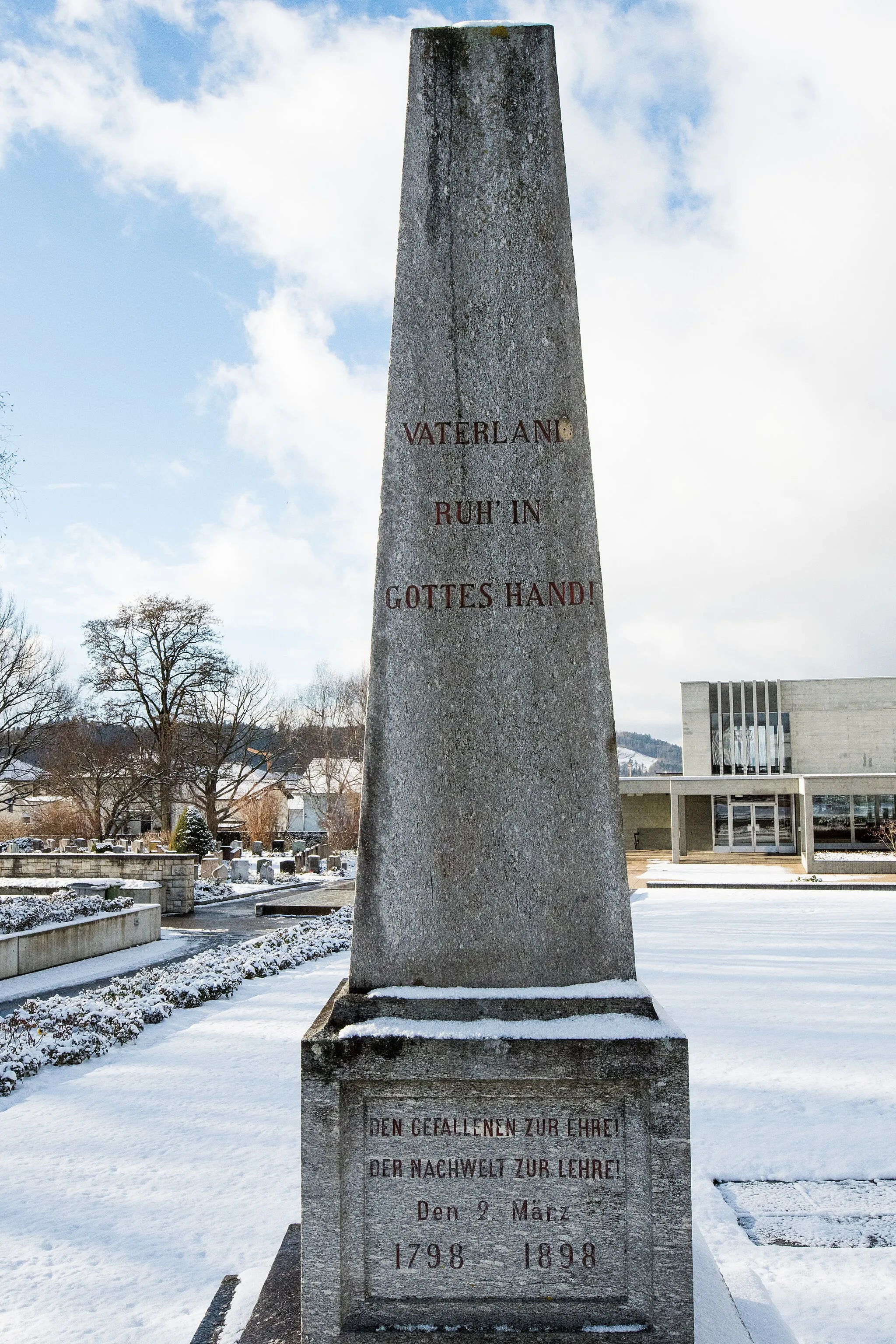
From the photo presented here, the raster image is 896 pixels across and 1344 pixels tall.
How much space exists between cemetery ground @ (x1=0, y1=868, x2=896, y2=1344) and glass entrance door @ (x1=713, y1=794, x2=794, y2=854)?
1120 inches

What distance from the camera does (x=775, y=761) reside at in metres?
40.7

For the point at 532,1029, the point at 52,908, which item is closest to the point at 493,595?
the point at 532,1029

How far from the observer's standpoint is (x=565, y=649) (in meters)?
3.16

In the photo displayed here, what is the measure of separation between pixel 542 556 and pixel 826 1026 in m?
7.13

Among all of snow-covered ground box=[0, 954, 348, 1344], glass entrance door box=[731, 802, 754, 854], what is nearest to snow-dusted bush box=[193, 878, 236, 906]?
snow-covered ground box=[0, 954, 348, 1344]

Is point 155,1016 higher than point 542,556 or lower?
lower

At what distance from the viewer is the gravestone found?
277 centimetres

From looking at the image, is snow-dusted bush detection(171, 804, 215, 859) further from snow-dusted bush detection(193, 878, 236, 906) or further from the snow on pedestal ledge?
the snow on pedestal ledge

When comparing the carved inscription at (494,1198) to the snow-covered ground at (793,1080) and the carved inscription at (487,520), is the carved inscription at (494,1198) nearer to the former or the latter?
the snow-covered ground at (793,1080)

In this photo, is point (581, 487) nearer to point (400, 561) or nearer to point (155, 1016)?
point (400, 561)

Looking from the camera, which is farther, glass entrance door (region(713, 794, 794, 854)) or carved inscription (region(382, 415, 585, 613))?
glass entrance door (region(713, 794, 794, 854))

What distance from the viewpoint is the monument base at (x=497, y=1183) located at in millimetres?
2746

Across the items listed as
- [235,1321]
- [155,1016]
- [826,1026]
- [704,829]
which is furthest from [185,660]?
[235,1321]

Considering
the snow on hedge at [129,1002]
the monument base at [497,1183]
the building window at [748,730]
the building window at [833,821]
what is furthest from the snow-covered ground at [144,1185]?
the building window at [748,730]
